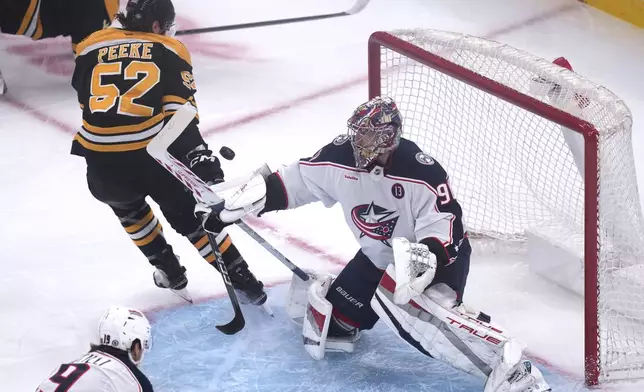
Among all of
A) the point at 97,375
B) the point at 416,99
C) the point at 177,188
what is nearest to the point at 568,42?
the point at 416,99

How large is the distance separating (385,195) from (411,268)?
272mm

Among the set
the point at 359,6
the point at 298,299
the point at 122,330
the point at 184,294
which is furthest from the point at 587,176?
the point at 359,6

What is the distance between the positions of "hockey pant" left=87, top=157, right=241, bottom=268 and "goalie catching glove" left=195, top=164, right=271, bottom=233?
21cm

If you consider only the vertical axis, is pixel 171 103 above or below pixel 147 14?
below

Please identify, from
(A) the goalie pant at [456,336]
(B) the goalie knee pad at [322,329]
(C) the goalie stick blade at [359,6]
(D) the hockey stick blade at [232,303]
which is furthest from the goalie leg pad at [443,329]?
(C) the goalie stick blade at [359,6]

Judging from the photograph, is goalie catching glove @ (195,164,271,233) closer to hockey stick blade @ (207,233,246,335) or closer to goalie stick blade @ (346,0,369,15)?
hockey stick blade @ (207,233,246,335)

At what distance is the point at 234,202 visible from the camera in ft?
9.36

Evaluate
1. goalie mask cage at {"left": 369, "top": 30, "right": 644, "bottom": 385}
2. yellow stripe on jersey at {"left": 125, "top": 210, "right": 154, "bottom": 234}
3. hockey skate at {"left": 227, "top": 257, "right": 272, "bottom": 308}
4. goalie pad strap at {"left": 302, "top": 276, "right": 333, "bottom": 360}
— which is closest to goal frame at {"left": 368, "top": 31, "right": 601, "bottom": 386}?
goalie mask cage at {"left": 369, "top": 30, "right": 644, "bottom": 385}

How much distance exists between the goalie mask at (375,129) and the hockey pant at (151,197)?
623mm

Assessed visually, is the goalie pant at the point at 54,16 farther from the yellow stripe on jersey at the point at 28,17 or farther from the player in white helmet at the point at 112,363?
the player in white helmet at the point at 112,363

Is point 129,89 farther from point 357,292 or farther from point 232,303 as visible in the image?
point 357,292

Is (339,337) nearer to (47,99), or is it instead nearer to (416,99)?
(416,99)

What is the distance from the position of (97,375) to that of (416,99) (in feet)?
5.73

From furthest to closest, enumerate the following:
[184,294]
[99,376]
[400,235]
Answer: [184,294] → [400,235] → [99,376]
